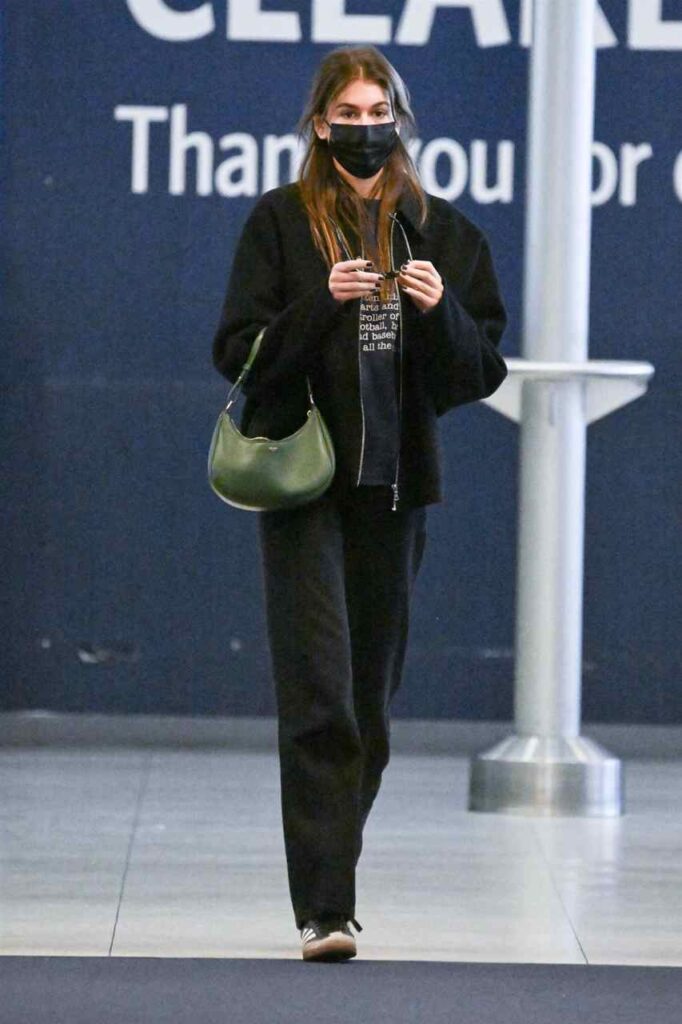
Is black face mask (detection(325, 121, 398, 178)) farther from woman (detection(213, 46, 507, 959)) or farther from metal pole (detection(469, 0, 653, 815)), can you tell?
metal pole (detection(469, 0, 653, 815))

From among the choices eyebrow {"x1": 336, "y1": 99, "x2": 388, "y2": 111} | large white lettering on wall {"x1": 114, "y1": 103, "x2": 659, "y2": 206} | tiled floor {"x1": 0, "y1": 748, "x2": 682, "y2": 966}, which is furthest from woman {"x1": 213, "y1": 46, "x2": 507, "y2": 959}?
large white lettering on wall {"x1": 114, "y1": 103, "x2": 659, "y2": 206}

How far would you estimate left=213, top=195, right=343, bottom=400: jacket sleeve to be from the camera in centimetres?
390

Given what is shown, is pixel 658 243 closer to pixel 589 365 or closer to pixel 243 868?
pixel 589 365

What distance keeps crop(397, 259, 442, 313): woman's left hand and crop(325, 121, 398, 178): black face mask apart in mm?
246

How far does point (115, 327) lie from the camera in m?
7.27

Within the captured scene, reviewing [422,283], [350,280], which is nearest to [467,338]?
[422,283]

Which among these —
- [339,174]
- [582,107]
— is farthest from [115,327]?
[339,174]

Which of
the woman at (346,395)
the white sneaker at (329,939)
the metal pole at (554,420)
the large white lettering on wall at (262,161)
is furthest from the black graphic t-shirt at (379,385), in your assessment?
the large white lettering on wall at (262,161)

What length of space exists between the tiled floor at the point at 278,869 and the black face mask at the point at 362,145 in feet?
4.97

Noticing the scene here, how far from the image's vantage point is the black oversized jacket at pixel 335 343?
393 cm

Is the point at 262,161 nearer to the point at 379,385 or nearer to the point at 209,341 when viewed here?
the point at 209,341

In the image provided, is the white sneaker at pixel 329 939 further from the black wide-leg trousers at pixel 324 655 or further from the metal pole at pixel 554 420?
the metal pole at pixel 554 420

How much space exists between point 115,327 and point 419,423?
3.35 metres

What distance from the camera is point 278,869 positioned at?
5.14 meters
